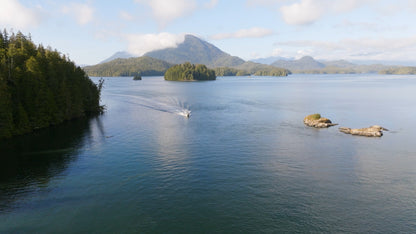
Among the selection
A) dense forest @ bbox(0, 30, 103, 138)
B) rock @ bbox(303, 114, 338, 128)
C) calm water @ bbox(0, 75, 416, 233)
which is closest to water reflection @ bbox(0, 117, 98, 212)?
calm water @ bbox(0, 75, 416, 233)

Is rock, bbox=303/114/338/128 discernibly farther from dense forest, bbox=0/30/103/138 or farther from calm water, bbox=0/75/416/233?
dense forest, bbox=0/30/103/138

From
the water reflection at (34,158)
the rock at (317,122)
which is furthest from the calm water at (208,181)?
the rock at (317,122)

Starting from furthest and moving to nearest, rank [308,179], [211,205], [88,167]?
[88,167] < [308,179] < [211,205]

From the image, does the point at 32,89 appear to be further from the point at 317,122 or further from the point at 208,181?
the point at 317,122

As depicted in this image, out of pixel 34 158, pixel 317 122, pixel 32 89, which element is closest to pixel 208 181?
pixel 34 158

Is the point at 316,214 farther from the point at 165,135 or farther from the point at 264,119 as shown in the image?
the point at 264,119

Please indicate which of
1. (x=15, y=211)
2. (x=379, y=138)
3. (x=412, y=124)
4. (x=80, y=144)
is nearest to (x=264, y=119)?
(x=379, y=138)
